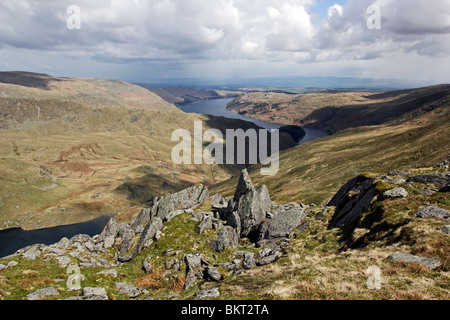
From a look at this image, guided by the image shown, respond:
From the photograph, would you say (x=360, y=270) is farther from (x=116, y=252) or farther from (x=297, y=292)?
(x=116, y=252)

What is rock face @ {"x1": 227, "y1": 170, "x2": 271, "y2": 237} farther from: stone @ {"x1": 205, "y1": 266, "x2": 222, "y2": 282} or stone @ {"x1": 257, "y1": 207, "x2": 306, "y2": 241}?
stone @ {"x1": 205, "y1": 266, "x2": 222, "y2": 282}

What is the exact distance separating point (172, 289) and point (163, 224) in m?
15.2

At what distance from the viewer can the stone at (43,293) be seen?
22402mm

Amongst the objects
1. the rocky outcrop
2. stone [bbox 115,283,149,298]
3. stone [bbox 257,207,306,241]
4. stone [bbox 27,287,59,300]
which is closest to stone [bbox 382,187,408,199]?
the rocky outcrop

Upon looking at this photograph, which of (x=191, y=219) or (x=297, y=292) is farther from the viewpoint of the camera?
(x=191, y=219)

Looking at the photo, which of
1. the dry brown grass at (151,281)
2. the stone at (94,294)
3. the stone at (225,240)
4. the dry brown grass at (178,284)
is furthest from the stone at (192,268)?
the stone at (94,294)

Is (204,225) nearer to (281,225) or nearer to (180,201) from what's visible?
(281,225)

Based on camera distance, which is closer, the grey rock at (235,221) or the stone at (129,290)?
the stone at (129,290)

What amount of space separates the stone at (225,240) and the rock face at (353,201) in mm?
14981

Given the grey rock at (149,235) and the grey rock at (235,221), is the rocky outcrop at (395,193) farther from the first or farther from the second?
the grey rock at (149,235)

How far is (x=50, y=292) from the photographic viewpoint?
76.7 ft

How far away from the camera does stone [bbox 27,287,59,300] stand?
22402 mm
